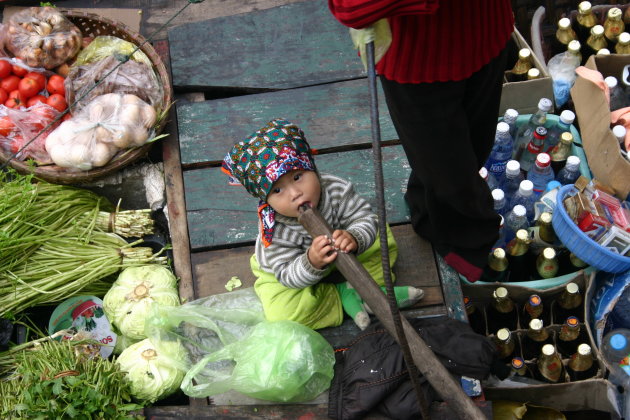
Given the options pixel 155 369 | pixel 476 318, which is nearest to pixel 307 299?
pixel 155 369

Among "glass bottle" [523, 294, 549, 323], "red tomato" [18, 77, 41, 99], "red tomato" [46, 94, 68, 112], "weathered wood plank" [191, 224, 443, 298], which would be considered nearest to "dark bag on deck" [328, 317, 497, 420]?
"weathered wood plank" [191, 224, 443, 298]

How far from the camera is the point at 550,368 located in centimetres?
222

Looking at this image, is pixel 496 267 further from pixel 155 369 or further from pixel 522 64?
pixel 155 369

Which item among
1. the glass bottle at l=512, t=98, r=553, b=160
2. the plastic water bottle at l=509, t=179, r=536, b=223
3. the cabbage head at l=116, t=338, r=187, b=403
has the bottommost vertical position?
the cabbage head at l=116, t=338, r=187, b=403

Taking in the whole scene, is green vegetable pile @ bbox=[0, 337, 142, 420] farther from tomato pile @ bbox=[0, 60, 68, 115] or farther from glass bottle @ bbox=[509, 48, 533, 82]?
glass bottle @ bbox=[509, 48, 533, 82]

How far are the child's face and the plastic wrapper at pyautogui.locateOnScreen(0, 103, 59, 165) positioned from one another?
1142mm

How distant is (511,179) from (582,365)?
719 millimetres

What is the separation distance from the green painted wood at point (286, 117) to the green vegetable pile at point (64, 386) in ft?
2.73

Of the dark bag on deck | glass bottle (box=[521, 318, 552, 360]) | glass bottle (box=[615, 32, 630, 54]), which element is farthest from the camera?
glass bottle (box=[615, 32, 630, 54])

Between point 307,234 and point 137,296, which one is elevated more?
point 307,234

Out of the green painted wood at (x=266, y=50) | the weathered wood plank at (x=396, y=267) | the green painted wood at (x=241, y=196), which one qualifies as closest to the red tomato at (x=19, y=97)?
the green painted wood at (x=266, y=50)

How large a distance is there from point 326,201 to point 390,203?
489 mm

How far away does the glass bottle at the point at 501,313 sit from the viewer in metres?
2.33

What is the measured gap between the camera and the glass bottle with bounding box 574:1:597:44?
9.07 ft
